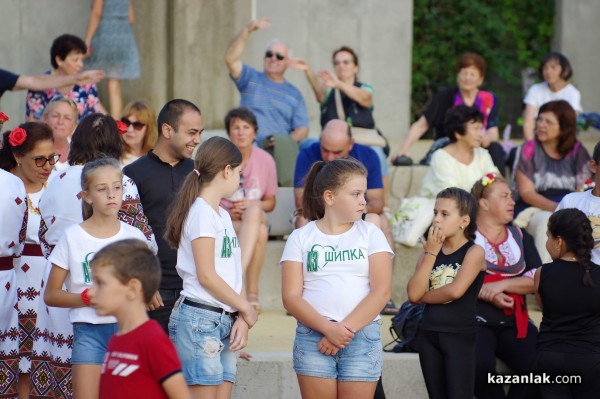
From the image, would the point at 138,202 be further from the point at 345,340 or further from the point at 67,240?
the point at 345,340

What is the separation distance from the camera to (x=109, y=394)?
4375 millimetres

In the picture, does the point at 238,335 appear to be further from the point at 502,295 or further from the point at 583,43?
the point at 583,43

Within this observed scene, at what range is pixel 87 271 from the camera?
5.38m

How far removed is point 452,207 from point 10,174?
2.35 m

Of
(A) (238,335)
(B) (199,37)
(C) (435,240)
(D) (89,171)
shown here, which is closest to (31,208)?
(D) (89,171)

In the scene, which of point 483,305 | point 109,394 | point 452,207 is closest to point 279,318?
point 483,305

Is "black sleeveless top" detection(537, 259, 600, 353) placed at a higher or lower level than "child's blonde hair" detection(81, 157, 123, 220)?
lower

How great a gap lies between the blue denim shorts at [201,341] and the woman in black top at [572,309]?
197 cm

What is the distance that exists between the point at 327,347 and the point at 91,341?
1.07 m

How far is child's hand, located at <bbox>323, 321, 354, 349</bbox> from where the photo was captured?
5.45m

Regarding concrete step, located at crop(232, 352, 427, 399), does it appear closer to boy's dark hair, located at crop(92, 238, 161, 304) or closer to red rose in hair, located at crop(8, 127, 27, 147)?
red rose in hair, located at crop(8, 127, 27, 147)

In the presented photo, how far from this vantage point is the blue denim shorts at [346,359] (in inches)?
218

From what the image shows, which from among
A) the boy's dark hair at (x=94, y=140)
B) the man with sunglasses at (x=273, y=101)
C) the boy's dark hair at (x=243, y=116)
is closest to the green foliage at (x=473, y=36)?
the man with sunglasses at (x=273, y=101)

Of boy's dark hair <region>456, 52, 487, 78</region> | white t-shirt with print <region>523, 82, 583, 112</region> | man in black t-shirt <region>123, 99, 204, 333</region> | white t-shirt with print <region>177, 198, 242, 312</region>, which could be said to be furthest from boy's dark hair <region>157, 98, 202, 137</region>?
white t-shirt with print <region>523, 82, 583, 112</region>
